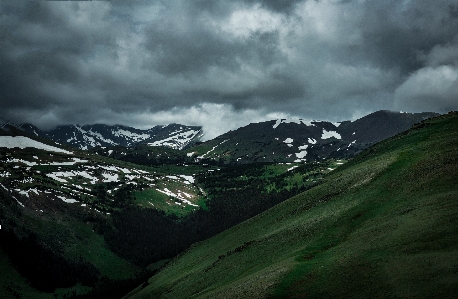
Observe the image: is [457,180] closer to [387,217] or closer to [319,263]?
[387,217]

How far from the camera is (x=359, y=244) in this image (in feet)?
170

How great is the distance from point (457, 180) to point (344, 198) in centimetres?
2637

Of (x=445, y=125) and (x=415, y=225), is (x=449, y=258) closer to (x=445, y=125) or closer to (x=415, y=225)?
(x=415, y=225)

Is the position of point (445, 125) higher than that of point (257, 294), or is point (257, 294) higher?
point (445, 125)

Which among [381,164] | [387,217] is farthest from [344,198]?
[387,217]

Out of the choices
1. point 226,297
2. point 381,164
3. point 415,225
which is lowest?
point 226,297

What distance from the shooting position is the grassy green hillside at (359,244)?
1560 inches

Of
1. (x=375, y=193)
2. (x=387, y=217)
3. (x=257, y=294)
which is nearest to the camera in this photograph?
(x=257, y=294)

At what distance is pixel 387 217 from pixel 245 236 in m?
50.2

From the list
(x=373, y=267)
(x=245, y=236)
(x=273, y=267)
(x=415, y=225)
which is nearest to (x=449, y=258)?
(x=373, y=267)

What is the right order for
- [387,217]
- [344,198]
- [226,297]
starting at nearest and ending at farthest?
[226,297] → [387,217] → [344,198]

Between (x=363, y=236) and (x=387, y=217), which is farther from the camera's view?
(x=387, y=217)

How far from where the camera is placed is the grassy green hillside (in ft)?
130

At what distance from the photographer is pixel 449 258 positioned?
37625 millimetres
